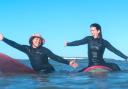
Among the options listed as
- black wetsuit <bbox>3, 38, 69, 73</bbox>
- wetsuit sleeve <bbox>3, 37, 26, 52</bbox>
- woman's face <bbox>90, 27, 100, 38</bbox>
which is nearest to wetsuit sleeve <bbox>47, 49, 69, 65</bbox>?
black wetsuit <bbox>3, 38, 69, 73</bbox>

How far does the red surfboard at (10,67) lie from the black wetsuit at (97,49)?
2435mm

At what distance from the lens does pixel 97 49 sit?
17.7m

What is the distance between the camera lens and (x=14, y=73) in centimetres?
1559

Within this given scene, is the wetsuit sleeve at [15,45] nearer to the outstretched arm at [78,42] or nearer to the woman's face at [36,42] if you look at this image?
the woman's face at [36,42]

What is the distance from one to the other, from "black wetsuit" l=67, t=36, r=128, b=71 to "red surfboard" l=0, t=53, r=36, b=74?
243 cm

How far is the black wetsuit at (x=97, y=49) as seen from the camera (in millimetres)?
17516

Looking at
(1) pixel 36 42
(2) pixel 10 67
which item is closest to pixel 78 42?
(1) pixel 36 42

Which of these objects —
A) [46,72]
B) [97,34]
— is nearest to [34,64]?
[46,72]

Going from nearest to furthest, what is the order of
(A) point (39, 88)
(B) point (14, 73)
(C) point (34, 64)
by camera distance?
(A) point (39, 88) → (B) point (14, 73) → (C) point (34, 64)

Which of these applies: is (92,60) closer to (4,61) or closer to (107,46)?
(107,46)

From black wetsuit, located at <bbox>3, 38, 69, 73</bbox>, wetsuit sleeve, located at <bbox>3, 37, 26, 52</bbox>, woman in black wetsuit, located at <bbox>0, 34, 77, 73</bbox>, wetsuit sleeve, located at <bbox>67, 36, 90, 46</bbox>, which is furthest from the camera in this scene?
wetsuit sleeve, located at <bbox>67, 36, 90, 46</bbox>

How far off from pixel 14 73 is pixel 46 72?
140cm

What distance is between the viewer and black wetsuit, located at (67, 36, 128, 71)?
690 inches

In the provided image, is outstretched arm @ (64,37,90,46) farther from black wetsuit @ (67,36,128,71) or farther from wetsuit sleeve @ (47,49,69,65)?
wetsuit sleeve @ (47,49,69,65)
